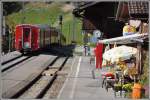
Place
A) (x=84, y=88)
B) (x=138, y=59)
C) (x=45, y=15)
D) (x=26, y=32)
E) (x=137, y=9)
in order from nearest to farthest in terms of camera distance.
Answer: (x=84, y=88) → (x=137, y=9) → (x=138, y=59) → (x=26, y=32) → (x=45, y=15)

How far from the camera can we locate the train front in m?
46.7

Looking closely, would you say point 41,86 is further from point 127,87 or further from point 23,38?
point 23,38

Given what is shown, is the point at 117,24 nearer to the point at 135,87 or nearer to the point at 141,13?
the point at 141,13

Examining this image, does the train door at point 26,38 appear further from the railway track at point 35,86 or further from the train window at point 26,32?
the railway track at point 35,86

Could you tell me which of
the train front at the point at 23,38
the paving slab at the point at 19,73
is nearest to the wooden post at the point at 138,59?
the paving slab at the point at 19,73

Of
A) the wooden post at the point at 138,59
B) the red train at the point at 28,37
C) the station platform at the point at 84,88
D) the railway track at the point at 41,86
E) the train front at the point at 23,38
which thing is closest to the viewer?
the station platform at the point at 84,88

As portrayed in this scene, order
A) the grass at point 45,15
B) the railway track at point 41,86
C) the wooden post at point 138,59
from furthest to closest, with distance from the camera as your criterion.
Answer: the grass at point 45,15 < the wooden post at point 138,59 < the railway track at point 41,86

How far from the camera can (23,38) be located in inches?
1848

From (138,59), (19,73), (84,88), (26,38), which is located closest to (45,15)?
(26,38)

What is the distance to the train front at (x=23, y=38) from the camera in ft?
153

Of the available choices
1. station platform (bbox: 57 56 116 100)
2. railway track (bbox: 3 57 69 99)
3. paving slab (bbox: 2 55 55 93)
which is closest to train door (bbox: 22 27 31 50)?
paving slab (bbox: 2 55 55 93)

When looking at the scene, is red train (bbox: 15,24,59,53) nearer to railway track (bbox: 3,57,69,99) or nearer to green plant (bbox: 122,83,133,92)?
railway track (bbox: 3,57,69,99)

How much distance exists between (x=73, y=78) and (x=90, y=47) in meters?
23.2

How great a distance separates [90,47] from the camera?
50.5 m
